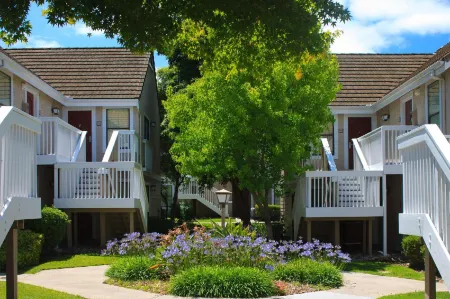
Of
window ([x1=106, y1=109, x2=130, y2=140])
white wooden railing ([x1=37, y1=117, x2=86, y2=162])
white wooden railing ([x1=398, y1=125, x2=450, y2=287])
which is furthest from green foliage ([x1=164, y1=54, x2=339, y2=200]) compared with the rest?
white wooden railing ([x1=398, y1=125, x2=450, y2=287])

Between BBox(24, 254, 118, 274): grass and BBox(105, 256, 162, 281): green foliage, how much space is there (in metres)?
2.28

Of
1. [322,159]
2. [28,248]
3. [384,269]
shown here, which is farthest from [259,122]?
[28,248]

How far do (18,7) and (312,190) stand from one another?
11057 millimetres

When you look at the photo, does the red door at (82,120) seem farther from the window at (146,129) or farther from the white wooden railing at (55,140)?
the window at (146,129)

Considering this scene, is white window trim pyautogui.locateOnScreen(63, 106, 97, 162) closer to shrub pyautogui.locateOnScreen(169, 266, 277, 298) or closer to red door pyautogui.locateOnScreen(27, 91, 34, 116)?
red door pyautogui.locateOnScreen(27, 91, 34, 116)

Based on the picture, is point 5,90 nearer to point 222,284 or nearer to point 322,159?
point 222,284

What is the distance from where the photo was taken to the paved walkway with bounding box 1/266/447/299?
9906mm

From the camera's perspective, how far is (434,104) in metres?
16.5

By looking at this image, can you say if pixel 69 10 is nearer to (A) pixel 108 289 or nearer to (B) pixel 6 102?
(A) pixel 108 289

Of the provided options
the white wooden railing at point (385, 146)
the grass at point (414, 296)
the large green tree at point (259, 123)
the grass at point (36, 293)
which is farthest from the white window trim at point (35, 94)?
the grass at point (414, 296)

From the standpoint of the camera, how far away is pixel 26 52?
78.1 ft

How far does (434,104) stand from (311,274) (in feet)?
25.2

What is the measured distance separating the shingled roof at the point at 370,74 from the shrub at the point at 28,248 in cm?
1142

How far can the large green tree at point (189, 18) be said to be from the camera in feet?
26.5
